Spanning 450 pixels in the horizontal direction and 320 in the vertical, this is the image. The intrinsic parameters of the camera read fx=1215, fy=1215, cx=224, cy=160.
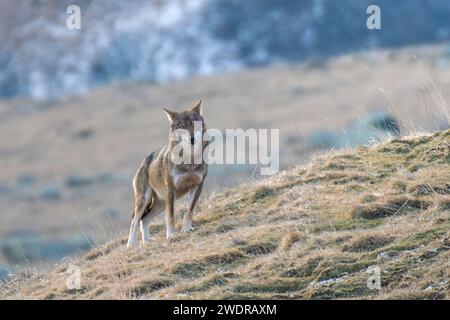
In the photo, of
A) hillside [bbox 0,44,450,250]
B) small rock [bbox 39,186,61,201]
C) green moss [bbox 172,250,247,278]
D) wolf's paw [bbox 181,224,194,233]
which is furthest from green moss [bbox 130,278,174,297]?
small rock [bbox 39,186,61,201]

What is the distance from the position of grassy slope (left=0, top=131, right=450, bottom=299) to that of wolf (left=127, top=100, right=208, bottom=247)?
0.26 m

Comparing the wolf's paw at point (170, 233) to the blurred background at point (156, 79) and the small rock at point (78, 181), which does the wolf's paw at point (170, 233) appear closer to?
the blurred background at point (156, 79)

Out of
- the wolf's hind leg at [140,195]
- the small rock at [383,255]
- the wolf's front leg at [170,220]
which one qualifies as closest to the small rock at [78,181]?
the wolf's hind leg at [140,195]

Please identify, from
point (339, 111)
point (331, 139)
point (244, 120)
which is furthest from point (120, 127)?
point (331, 139)

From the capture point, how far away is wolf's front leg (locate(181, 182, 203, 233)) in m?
15.2

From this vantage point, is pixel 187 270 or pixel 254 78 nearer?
pixel 187 270

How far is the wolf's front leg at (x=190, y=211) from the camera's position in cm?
1520

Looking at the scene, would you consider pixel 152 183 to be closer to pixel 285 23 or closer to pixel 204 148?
pixel 204 148

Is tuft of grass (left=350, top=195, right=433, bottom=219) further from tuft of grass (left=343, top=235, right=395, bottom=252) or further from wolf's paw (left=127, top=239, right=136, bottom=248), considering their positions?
wolf's paw (left=127, top=239, right=136, bottom=248)

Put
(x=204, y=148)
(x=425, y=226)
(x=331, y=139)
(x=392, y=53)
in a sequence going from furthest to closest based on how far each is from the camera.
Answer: (x=392, y=53) → (x=331, y=139) → (x=204, y=148) → (x=425, y=226)

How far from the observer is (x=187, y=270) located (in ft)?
43.2

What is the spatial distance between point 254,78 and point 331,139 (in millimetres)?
33727

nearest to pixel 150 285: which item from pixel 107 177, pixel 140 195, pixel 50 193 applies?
pixel 140 195

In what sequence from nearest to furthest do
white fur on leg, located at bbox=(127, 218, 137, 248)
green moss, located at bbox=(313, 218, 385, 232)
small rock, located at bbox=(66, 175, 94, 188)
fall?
green moss, located at bbox=(313, 218, 385, 232)
white fur on leg, located at bbox=(127, 218, 137, 248)
small rock, located at bbox=(66, 175, 94, 188)
